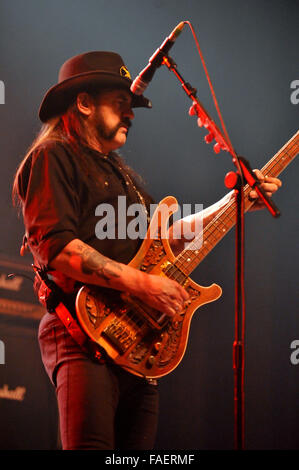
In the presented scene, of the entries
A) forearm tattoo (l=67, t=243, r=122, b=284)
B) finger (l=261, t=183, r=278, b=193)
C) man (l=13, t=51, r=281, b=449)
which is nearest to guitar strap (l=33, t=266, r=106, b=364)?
man (l=13, t=51, r=281, b=449)

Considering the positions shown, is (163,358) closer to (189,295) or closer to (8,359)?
(189,295)

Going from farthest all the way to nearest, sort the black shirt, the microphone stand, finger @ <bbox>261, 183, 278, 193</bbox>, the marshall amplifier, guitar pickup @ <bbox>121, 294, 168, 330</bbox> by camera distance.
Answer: the marshall amplifier < finger @ <bbox>261, 183, 278, 193</bbox> < guitar pickup @ <bbox>121, 294, 168, 330</bbox> < the black shirt < the microphone stand

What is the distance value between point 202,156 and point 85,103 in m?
1.23

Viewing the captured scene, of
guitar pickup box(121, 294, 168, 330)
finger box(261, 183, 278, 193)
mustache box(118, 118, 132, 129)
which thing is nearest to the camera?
guitar pickup box(121, 294, 168, 330)

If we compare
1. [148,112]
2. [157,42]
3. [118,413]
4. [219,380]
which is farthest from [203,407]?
[157,42]

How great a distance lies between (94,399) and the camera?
4.59 feet

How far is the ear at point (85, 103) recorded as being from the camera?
5.95 ft

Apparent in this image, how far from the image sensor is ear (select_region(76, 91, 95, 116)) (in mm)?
1813

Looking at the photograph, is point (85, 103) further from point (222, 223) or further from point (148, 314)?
point (148, 314)

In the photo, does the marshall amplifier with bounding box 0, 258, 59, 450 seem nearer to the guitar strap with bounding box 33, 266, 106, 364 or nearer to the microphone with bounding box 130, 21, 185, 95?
the guitar strap with bounding box 33, 266, 106, 364

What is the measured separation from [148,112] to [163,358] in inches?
64.9

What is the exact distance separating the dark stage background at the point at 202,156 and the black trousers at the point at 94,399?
3.53ft

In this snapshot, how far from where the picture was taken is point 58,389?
57.4 inches

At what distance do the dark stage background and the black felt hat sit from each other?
0.78m
